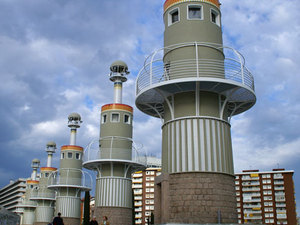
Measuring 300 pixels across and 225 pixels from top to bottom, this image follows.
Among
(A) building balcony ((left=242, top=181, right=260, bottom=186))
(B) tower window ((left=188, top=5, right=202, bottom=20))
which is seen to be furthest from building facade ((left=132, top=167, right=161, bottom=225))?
(B) tower window ((left=188, top=5, right=202, bottom=20))

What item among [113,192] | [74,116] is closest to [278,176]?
[74,116]

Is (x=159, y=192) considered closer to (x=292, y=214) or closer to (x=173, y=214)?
(x=173, y=214)

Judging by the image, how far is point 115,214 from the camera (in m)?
39.5

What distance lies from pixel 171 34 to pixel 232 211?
1175cm

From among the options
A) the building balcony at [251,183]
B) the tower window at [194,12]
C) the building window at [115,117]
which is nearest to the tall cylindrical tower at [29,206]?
the building window at [115,117]

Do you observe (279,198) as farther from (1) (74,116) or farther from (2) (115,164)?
(2) (115,164)

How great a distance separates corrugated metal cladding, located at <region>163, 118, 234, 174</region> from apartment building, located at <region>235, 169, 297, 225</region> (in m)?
91.5

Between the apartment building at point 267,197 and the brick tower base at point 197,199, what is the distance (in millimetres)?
91622

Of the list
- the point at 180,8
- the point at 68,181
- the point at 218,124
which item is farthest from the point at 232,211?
the point at 68,181

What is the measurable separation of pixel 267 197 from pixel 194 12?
9584 centimetres

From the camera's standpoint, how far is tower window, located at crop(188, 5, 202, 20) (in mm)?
24031

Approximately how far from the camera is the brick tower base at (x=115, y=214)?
39.2 m

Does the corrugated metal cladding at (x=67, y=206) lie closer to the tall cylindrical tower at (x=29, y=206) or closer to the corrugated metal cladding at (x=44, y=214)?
the corrugated metal cladding at (x=44, y=214)

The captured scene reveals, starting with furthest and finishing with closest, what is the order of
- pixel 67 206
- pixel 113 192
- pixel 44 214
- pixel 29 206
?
pixel 29 206 < pixel 44 214 < pixel 67 206 < pixel 113 192
